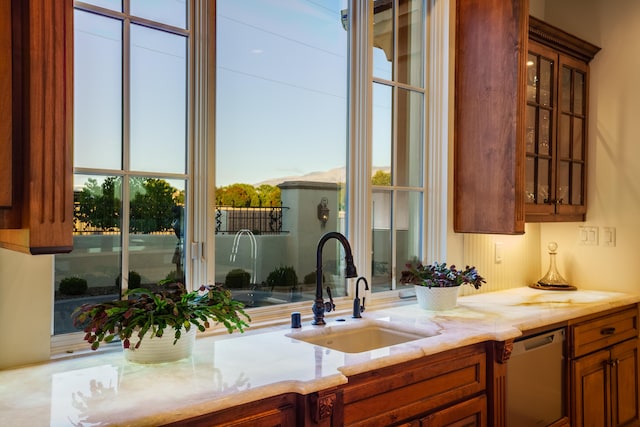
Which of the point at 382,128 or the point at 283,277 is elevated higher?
the point at 382,128

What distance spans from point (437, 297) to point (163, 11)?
1628 mm

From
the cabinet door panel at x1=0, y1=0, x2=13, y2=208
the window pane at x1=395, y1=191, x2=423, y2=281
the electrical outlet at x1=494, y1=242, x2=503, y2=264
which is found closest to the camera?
the cabinet door panel at x1=0, y1=0, x2=13, y2=208

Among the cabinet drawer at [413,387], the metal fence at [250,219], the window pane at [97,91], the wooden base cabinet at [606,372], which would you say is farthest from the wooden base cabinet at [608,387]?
the window pane at [97,91]

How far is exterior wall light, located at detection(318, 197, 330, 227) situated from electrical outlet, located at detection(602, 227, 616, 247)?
1779 millimetres

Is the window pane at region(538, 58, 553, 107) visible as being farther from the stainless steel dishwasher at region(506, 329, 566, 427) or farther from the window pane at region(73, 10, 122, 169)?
the window pane at region(73, 10, 122, 169)

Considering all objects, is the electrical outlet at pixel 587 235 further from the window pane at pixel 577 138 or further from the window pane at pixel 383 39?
the window pane at pixel 383 39

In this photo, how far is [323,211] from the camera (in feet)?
8.48

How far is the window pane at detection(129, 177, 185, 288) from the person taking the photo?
1.88 meters

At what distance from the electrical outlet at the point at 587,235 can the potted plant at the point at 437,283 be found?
1212 mm

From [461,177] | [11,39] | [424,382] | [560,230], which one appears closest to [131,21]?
[11,39]

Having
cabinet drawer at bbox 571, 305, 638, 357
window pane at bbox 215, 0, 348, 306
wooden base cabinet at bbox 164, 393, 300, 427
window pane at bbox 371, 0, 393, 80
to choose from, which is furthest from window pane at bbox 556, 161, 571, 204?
wooden base cabinet at bbox 164, 393, 300, 427

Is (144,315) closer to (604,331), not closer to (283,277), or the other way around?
(283,277)

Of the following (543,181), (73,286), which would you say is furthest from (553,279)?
(73,286)

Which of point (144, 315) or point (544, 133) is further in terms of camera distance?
point (544, 133)
